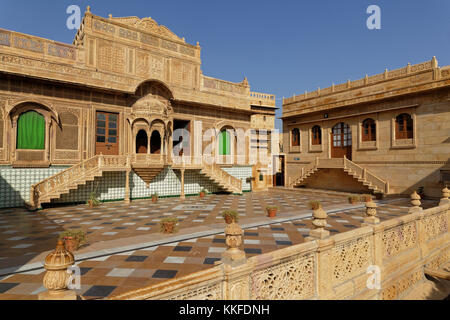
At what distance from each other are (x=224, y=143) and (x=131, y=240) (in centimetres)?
1487

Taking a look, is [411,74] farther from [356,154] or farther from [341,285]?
[341,285]

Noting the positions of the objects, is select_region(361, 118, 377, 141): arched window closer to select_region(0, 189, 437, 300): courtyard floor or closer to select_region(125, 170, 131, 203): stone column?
select_region(0, 189, 437, 300): courtyard floor

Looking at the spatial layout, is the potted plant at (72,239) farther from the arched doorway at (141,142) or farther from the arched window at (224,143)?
the arched window at (224,143)

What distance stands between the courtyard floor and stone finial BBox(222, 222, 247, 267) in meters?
2.26

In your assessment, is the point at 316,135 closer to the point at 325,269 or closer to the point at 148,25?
the point at 148,25

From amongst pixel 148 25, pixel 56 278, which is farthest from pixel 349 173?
pixel 56 278

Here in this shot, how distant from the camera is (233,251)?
12.8 ft

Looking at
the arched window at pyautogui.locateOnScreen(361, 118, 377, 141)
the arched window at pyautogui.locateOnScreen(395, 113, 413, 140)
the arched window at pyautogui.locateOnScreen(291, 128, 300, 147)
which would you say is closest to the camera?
the arched window at pyautogui.locateOnScreen(395, 113, 413, 140)

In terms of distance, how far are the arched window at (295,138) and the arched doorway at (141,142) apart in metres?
15.3

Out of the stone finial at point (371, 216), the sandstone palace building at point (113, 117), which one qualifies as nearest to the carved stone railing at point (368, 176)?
the sandstone palace building at point (113, 117)

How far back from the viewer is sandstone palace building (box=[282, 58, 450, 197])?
17.6 meters

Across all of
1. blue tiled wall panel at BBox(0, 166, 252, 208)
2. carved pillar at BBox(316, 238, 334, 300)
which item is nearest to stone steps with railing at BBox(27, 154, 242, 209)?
blue tiled wall panel at BBox(0, 166, 252, 208)

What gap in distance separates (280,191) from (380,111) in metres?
10.4
